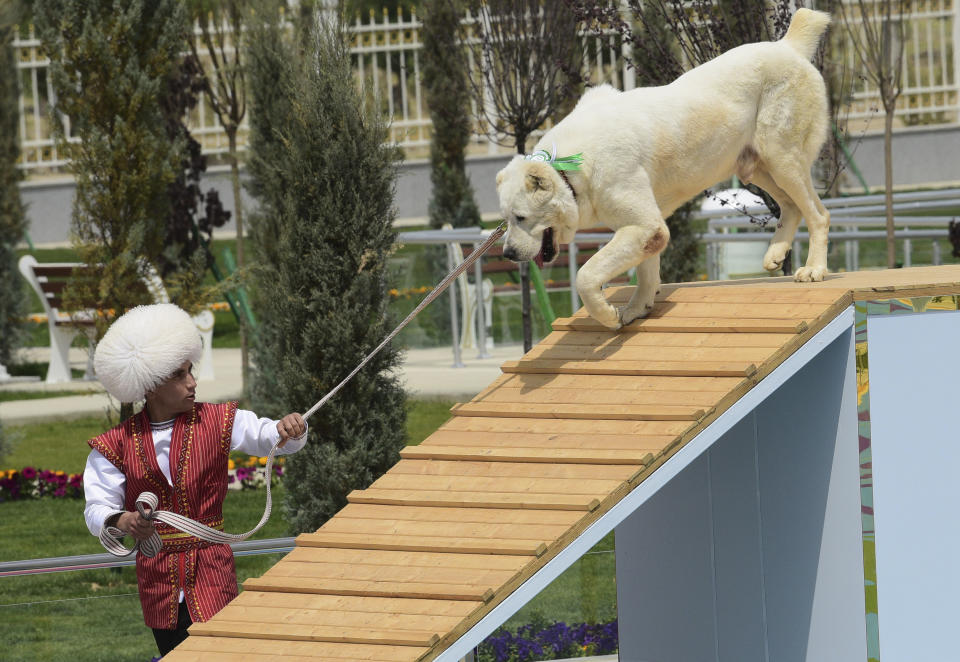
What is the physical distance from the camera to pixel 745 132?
224 inches

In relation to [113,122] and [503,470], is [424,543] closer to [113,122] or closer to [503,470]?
[503,470]

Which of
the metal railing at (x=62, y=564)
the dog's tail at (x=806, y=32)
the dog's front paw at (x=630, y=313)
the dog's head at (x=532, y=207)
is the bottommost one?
the metal railing at (x=62, y=564)

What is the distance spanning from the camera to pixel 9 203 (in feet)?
56.4

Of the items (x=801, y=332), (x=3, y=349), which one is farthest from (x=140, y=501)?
(x=3, y=349)

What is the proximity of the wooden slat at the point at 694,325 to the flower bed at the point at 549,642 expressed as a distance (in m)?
1.38

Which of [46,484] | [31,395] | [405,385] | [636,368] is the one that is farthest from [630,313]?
[31,395]

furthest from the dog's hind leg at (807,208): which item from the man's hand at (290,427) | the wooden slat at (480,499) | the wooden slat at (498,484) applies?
the man's hand at (290,427)

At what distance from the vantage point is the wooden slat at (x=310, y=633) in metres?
3.95

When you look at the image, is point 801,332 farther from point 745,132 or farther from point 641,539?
point 641,539

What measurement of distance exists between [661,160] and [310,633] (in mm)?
2344

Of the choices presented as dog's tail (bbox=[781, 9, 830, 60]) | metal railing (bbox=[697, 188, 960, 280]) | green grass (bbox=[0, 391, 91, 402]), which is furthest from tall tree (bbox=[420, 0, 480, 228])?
dog's tail (bbox=[781, 9, 830, 60])

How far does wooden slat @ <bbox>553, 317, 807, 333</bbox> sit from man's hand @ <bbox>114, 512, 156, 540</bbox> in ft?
7.07

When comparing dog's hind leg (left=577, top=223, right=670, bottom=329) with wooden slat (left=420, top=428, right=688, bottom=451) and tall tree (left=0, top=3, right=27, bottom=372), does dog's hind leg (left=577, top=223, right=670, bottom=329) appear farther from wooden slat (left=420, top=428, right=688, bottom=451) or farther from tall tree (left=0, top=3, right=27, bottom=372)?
tall tree (left=0, top=3, right=27, bottom=372)

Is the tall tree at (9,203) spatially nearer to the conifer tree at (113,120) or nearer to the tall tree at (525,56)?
the conifer tree at (113,120)
